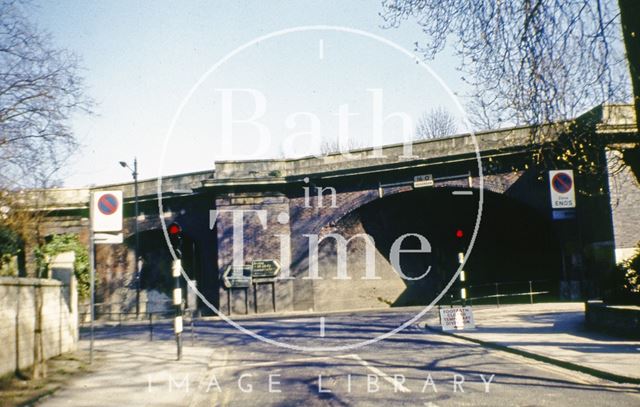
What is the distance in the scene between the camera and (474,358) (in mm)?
9484

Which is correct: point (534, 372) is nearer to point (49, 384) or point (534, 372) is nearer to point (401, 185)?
point (49, 384)

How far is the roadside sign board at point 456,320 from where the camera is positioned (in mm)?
13492

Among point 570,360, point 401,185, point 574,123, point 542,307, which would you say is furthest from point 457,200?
point 570,360

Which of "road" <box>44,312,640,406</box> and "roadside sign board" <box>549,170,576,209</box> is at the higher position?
"roadside sign board" <box>549,170,576,209</box>

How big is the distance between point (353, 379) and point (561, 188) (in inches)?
288

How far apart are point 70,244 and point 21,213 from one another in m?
11.2

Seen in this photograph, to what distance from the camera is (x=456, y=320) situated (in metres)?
13.5

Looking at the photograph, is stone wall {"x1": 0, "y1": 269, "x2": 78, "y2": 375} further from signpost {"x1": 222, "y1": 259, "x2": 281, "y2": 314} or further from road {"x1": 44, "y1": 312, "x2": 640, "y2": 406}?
signpost {"x1": 222, "y1": 259, "x2": 281, "y2": 314}

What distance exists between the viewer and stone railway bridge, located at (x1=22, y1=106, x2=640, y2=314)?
21.8m

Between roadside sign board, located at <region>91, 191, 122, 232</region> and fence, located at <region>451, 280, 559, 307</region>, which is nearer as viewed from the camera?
roadside sign board, located at <region>91, 191, 122, 232</region>

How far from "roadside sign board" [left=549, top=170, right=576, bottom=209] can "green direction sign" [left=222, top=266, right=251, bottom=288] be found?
15.4 m

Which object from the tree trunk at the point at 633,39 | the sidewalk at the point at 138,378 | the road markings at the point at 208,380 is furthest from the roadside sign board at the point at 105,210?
the tree trunk at the point at 633,39

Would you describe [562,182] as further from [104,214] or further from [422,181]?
[422,181]

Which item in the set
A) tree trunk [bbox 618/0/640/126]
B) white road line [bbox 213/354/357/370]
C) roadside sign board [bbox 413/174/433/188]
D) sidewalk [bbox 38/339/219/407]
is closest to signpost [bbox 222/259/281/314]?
roadside sign board [bbox 413/174/433/188]
